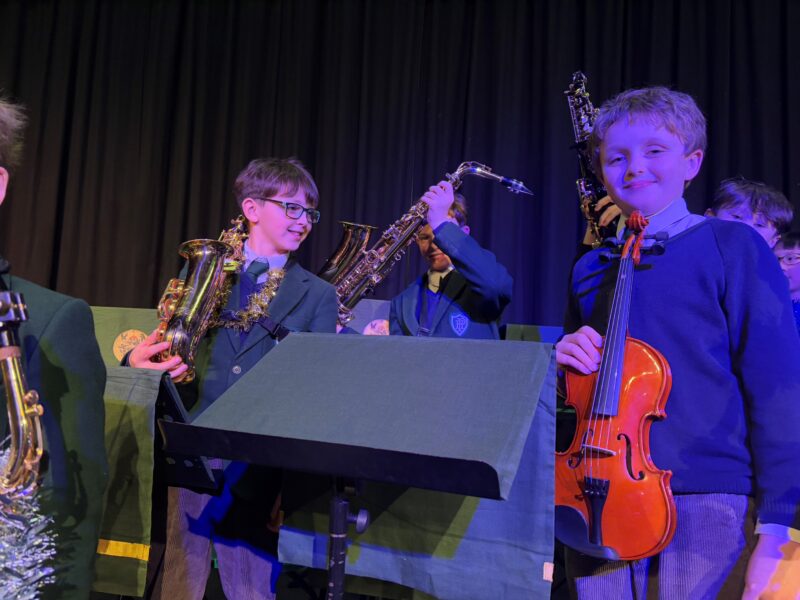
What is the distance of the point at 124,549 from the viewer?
1909 mm

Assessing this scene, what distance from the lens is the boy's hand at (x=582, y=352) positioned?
153 cm

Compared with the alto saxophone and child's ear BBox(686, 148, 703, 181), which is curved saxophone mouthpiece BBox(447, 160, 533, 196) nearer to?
the alto saxophone

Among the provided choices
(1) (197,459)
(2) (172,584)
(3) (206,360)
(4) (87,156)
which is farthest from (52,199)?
(1) (197,459)

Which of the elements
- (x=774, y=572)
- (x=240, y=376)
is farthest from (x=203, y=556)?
(x=774, y=572)

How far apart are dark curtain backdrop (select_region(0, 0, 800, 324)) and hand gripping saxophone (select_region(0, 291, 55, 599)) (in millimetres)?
4016

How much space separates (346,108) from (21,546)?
4.68 metres

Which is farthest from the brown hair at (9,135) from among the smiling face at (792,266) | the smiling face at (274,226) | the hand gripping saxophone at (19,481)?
the smiling face at (792,266)

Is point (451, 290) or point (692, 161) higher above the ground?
point (692, 161)

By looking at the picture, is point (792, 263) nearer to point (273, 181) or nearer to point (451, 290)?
point (451, 290)

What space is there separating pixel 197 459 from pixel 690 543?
109 centimetres

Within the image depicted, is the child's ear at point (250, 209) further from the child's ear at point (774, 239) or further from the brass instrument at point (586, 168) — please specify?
the child's ear at point (774, 239)

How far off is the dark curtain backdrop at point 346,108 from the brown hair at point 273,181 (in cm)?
220

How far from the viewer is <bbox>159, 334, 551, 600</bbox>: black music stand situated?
43.1 inches

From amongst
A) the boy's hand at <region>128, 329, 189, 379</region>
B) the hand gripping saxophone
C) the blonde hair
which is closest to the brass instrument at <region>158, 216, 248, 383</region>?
the boy's hand at <region>128, 329, 189, 379</region>
